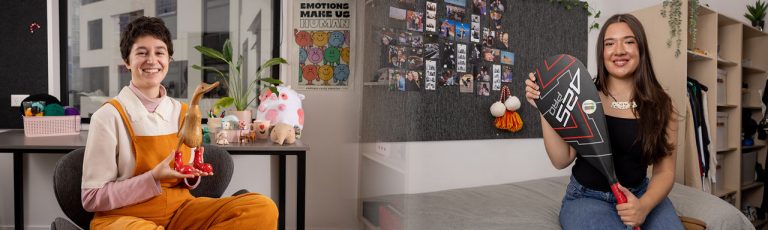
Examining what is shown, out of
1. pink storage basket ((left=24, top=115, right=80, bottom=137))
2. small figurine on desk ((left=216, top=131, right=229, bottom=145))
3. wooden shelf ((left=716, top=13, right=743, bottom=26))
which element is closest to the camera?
small figurine on desk ((left=216, top=131, right=229, bottom=145))

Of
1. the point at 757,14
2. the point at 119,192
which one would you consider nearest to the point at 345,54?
the point at 119,192

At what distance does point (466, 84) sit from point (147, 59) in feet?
3.01

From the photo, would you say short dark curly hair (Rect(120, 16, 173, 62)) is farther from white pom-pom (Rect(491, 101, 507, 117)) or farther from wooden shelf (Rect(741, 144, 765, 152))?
wooden shelf (Rect(741, 144, 765, 152))

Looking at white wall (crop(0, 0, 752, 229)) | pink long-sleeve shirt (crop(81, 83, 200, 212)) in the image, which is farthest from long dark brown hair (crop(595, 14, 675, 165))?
pink long-sleeve shirt (crop(81, 83, 200, 212))

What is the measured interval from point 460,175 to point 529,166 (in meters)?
0.36

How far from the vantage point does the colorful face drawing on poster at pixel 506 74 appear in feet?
4.66

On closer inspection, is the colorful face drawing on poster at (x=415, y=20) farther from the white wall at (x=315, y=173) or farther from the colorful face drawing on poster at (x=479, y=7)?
the white wall at (x=315, y=173)

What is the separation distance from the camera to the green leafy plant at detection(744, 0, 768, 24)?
2916mm

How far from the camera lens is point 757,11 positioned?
292 centimetres

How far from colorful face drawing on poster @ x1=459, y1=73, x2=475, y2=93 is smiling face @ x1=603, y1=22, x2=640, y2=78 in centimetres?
40

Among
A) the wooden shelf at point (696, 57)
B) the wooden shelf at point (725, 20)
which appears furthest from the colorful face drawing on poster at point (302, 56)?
the wooden shelf at point (725, 20)

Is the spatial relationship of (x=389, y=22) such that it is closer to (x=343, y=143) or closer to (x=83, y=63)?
(x=343, y=143)

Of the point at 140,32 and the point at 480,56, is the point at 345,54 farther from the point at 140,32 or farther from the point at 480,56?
the point at 140,32

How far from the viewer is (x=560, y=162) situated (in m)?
1.19
